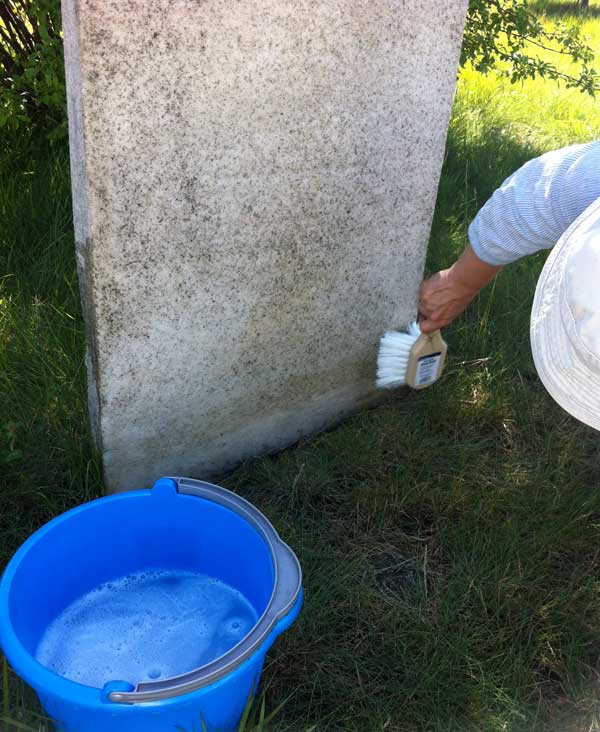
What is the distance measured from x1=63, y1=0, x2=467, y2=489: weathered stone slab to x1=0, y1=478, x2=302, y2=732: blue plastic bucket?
0.22 m

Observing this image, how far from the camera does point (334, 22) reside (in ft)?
5.35

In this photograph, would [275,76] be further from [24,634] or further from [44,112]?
[44,112]

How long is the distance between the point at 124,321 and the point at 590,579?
47.5 inches

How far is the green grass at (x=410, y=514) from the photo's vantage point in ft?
5.06

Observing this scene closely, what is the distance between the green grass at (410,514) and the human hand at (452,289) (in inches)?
11.4

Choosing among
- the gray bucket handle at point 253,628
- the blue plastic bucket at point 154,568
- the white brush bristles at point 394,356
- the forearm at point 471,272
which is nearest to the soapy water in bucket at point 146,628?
the blue plastic bucket at point 154,568

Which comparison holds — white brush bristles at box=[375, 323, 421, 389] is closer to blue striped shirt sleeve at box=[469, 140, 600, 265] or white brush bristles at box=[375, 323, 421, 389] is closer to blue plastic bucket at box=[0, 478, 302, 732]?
blue striped shirt sleeve at box=[469, 140, 600, 265]

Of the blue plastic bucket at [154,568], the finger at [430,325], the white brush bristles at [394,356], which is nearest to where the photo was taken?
the blue plastic bucket at [154,568]

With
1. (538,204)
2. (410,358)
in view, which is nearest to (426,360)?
(410,358)

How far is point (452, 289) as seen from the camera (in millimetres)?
1881

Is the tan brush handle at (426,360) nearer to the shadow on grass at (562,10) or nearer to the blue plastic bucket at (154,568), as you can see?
the blue plastic bucket at (154,568)

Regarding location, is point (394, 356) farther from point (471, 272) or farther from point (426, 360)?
point (471, 272)

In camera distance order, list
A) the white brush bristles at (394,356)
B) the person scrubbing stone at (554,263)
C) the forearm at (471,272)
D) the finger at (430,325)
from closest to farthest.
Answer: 1. the person scrubbing stone at (554,263)
2. the forearm at (471,272)
3. the finger at (430,325)
4. the white brush bristles at (394,356)

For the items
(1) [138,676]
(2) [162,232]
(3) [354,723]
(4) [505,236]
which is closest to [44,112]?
(2) [162,232]
